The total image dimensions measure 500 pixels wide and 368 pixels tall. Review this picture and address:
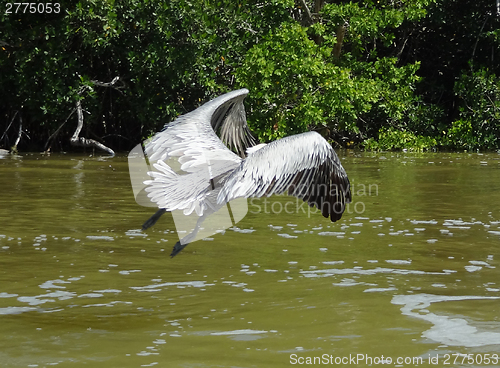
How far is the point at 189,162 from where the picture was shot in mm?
5316

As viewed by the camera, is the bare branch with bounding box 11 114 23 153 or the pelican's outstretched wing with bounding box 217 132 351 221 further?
the bare branch with bounding box 11 114 23 153

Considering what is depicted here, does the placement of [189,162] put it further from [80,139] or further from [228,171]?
[80,139]

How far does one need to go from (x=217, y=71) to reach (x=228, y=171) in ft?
32.2

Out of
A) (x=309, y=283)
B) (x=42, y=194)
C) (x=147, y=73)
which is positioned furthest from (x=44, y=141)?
(x=309, y=283)

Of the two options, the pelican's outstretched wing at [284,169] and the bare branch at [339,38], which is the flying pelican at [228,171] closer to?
the pelican's outstretched wing at [284,169]

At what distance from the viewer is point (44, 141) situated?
15359mm

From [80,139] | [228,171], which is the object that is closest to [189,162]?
[228,171]

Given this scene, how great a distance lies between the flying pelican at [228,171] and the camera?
450cm

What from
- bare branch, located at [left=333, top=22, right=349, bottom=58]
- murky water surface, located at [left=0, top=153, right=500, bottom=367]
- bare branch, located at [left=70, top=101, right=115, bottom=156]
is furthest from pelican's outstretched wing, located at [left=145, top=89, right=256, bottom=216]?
bare branch, located at [left=333, top=22, right=349, bottom=58]

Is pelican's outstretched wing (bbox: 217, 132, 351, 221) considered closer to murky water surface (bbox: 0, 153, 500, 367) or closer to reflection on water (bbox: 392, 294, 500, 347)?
murky water surface (bbox: 0, 153, 500, 367)

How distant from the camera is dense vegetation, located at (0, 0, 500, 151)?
13.4 meters

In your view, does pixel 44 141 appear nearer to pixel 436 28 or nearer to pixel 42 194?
pixel 42 194

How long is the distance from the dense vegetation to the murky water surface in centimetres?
641

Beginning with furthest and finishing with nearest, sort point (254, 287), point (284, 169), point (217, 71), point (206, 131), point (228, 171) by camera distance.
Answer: point (217, 71) → point (206, 131) → point (228, 171) → point (284, 169) → point (254, 287)
